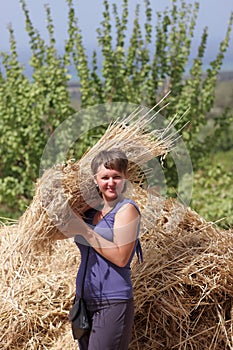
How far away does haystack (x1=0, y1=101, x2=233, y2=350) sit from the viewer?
3141 millimetres

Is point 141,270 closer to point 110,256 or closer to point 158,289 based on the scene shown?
point 158,289

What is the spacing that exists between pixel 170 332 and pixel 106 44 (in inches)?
171

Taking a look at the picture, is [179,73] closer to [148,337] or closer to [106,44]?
[106,44]

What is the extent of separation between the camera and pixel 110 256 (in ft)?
9.14

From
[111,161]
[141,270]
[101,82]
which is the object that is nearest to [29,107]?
[101,82]

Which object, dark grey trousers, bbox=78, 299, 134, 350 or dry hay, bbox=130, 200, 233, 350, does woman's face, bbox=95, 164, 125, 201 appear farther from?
dry hay, bbox=130, 200, 233, 350

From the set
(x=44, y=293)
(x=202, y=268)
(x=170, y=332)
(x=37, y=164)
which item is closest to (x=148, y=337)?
(x=170, y=332)

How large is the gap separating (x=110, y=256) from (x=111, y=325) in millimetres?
339

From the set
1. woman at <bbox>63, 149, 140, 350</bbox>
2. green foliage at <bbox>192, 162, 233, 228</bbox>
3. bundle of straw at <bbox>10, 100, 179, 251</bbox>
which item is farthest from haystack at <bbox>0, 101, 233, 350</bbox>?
green foliage at <bbox>192, 162, 233, 228</bbox>

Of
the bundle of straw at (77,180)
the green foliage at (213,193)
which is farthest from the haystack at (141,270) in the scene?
the green foliage at (213,193)

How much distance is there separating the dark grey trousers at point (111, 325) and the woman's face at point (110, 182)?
0.51m

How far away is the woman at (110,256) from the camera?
9.14ft

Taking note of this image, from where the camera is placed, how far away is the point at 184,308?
3432mm

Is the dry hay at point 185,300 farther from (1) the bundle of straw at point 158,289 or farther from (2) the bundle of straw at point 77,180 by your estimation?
(2) the bundle of straw at point 77,180
